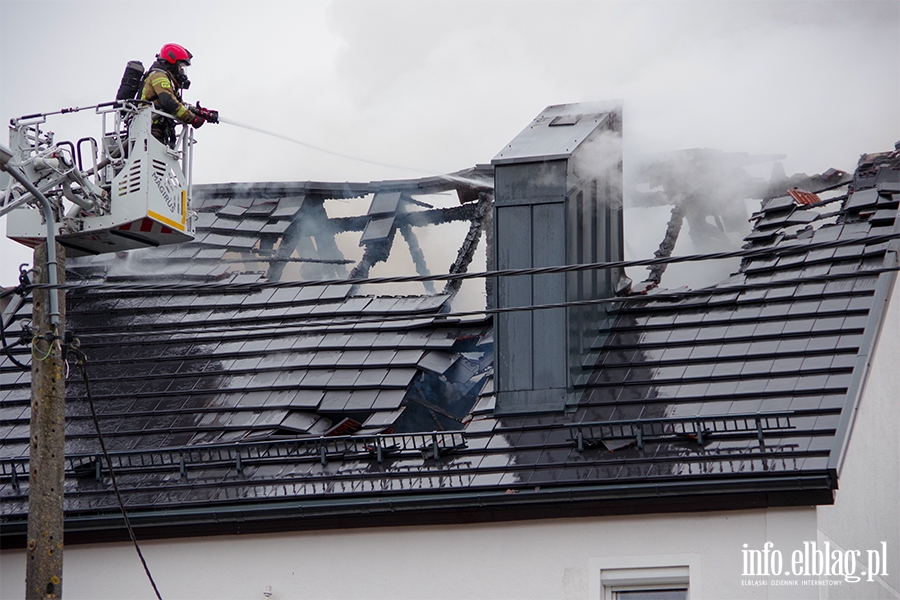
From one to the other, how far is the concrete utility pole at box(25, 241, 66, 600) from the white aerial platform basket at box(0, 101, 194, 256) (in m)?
1.77

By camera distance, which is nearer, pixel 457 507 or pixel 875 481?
pixel 457 507

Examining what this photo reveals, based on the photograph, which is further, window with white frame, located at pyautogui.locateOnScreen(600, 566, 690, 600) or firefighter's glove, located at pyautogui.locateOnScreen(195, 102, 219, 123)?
firefighter's glove, located at pyautogui.locateOnScreen(195, 102, 219, 123)

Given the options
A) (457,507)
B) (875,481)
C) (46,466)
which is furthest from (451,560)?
(875,481)

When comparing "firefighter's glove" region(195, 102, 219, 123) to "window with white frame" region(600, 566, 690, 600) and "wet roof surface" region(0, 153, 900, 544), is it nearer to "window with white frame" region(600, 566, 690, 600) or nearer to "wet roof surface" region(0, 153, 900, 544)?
"wet roof surface" region(0, 153, 900, 544)

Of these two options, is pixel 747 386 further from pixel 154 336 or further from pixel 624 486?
pixel 154 336

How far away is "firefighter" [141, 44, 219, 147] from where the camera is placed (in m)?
11.6

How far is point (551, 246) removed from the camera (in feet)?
37.5

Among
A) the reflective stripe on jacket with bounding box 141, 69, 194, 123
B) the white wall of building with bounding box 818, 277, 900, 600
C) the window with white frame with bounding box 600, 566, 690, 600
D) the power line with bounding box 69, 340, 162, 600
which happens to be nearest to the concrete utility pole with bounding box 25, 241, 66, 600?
the power line with bounding box 69, 340, 162, 600

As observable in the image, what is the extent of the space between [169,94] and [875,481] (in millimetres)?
6746

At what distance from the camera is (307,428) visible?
450 inches

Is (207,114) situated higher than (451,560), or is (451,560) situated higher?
(207,114)

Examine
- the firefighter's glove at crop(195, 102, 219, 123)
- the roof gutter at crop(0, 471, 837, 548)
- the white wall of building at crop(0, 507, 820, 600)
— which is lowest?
the white wall of building at crop(0, 507, 820, 600)

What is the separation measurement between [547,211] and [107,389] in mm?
4533

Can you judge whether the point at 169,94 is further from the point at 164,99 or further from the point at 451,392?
the point at 451,392
